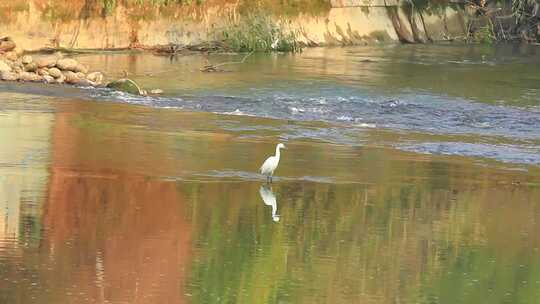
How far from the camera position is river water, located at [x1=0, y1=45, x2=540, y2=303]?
11.3 meters

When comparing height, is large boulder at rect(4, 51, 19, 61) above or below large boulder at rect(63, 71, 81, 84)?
above

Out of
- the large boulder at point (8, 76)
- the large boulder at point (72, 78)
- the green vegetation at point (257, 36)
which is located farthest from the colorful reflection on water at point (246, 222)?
the green vegetation at point (257, 36)

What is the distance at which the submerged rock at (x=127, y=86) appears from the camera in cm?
2536

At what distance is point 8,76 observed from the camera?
85.0ft

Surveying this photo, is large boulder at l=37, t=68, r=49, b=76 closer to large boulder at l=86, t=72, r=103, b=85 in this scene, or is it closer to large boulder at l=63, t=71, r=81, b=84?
large boulder at l=63, t=71, r=81, b=84

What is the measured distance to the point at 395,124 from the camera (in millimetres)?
23625

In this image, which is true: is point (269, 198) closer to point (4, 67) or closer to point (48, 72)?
point (48, 72)

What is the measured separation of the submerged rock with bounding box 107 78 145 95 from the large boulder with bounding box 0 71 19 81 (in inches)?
72.0

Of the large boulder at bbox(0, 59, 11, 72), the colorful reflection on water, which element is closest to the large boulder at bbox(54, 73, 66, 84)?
the large boulder at bbox(0, 59, 11, 72)

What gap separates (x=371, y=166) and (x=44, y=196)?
513 cm

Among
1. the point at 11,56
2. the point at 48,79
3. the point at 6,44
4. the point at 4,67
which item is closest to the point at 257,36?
the point at 6,44

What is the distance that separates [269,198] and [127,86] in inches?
428

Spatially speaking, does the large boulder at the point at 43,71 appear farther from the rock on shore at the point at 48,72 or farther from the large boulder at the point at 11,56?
the large boulder at the point at 11,56

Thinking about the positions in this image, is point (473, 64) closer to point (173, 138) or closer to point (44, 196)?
point (173, 138)
